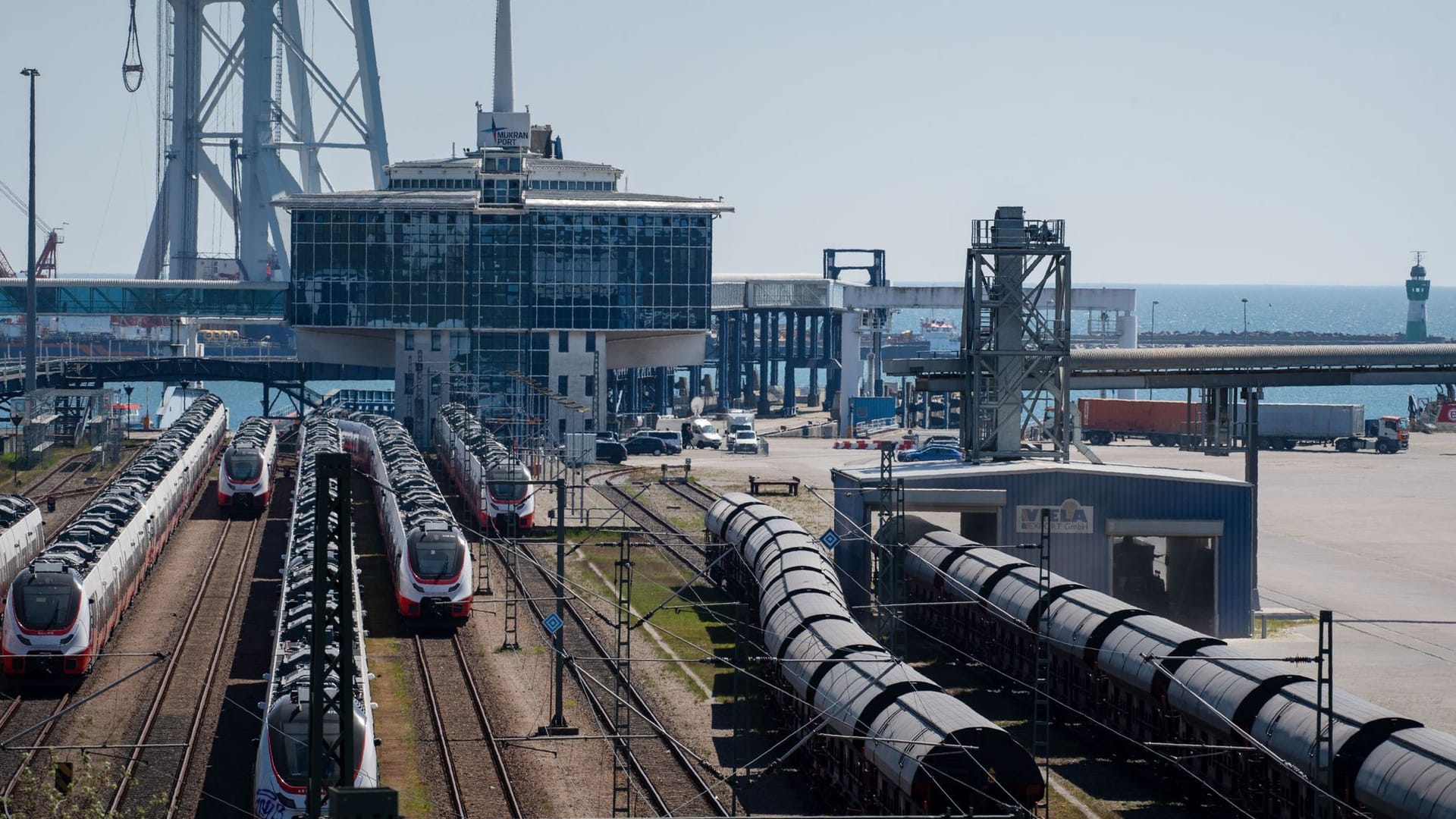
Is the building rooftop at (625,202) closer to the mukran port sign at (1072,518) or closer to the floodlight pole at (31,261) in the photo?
the floodlight pole at (31,261)

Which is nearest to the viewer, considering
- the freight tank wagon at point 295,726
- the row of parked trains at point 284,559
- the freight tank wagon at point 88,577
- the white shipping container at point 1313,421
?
the freight tank wagon at point 295,726

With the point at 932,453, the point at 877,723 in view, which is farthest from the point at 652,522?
the point at 877,723

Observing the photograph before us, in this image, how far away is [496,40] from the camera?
119625mm

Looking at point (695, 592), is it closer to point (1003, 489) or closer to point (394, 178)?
point (1003, 489)

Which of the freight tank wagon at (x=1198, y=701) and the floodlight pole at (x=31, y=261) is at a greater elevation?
the floodlight pole at (x=31, y=261)

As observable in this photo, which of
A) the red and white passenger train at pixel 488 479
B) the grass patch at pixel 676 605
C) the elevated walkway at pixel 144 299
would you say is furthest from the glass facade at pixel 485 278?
the grass patch at pixel 676 605

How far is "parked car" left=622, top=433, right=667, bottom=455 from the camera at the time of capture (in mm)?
99125

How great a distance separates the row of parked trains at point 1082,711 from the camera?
2628 centimetres

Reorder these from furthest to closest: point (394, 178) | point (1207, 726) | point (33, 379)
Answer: point (394, 178) → point (33, 379) → point (1207, 726)

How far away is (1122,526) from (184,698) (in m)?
24.9

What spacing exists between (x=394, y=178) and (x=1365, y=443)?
212 feet

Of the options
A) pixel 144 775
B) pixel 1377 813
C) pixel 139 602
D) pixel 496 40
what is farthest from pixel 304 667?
pixel 496 40

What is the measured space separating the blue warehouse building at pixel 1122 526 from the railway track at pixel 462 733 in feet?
37.9

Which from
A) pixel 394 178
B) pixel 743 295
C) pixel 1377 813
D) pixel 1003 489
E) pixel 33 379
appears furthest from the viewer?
pixel 743 295
